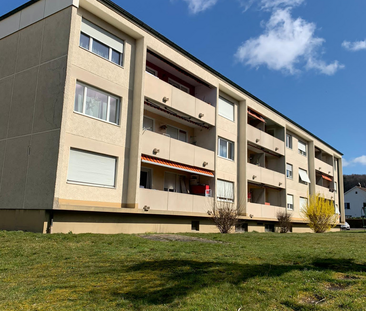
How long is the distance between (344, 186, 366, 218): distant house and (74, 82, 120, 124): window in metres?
81.9

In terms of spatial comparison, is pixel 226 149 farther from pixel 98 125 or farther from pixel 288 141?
pixel 288 141

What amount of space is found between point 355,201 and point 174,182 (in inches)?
3070

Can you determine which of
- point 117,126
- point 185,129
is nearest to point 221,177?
point 185,129

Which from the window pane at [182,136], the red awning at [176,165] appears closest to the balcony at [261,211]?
the red awning at [176,165]

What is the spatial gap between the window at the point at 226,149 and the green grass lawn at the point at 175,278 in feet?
48.3

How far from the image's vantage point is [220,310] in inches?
206

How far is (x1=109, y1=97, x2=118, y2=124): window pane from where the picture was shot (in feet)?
55.0

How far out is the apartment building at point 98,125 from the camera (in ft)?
46.9

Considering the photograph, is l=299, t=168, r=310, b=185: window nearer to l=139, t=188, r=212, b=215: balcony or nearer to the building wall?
l=139, t=188, r=212, b=215: balcony

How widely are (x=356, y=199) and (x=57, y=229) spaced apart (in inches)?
3435

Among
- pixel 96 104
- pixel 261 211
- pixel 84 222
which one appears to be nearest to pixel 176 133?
pixel 96 104

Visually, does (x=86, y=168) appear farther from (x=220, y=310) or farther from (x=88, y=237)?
(x=220, y=310)

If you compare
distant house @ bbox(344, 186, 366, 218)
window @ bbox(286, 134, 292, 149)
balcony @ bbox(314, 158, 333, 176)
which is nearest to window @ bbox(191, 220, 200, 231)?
window @ bbox(286, 134, 292, 149)

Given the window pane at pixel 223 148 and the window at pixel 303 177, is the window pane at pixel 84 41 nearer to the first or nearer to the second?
the window pane at pixel 223 148
